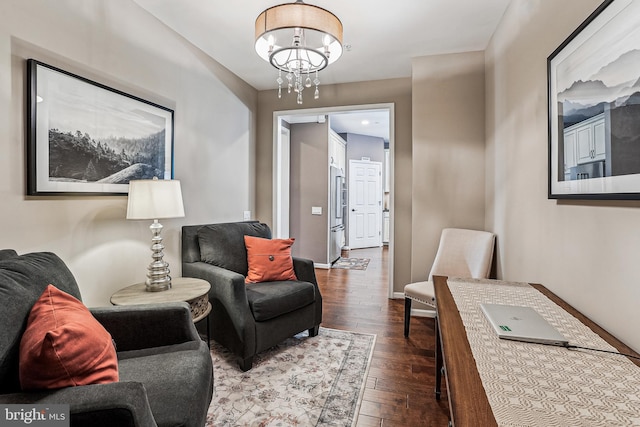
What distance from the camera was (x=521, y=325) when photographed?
112 cm

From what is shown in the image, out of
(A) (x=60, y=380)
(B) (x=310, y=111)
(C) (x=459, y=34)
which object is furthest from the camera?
(B) (x=310, y=111)

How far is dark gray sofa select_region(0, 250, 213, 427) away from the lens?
2.84ft

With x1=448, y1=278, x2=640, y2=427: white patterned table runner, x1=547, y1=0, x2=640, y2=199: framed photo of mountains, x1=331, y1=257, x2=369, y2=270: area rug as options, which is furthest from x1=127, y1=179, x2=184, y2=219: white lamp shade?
x1=331, y1=257, x2=369, y2=270: area rug

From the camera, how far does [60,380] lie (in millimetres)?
917

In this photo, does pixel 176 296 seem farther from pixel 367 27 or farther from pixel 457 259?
pixel 367 27

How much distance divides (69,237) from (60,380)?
1.24 m

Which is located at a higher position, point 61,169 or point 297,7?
point 297,7

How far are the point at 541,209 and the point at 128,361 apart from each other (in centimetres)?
216

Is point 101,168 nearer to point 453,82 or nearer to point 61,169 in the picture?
point 61,169

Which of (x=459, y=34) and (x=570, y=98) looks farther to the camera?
(x=459, y=34)

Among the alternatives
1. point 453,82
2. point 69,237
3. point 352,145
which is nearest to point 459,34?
point 453,82

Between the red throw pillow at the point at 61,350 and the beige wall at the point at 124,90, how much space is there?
828 mm

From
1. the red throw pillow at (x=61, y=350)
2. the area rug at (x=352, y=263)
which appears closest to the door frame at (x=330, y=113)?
the area rug at (x=352, y=263)

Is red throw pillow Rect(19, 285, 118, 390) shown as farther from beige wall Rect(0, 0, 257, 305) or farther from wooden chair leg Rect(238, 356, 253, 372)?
wooden chair leg Rect(238, 356, 253, 372)
